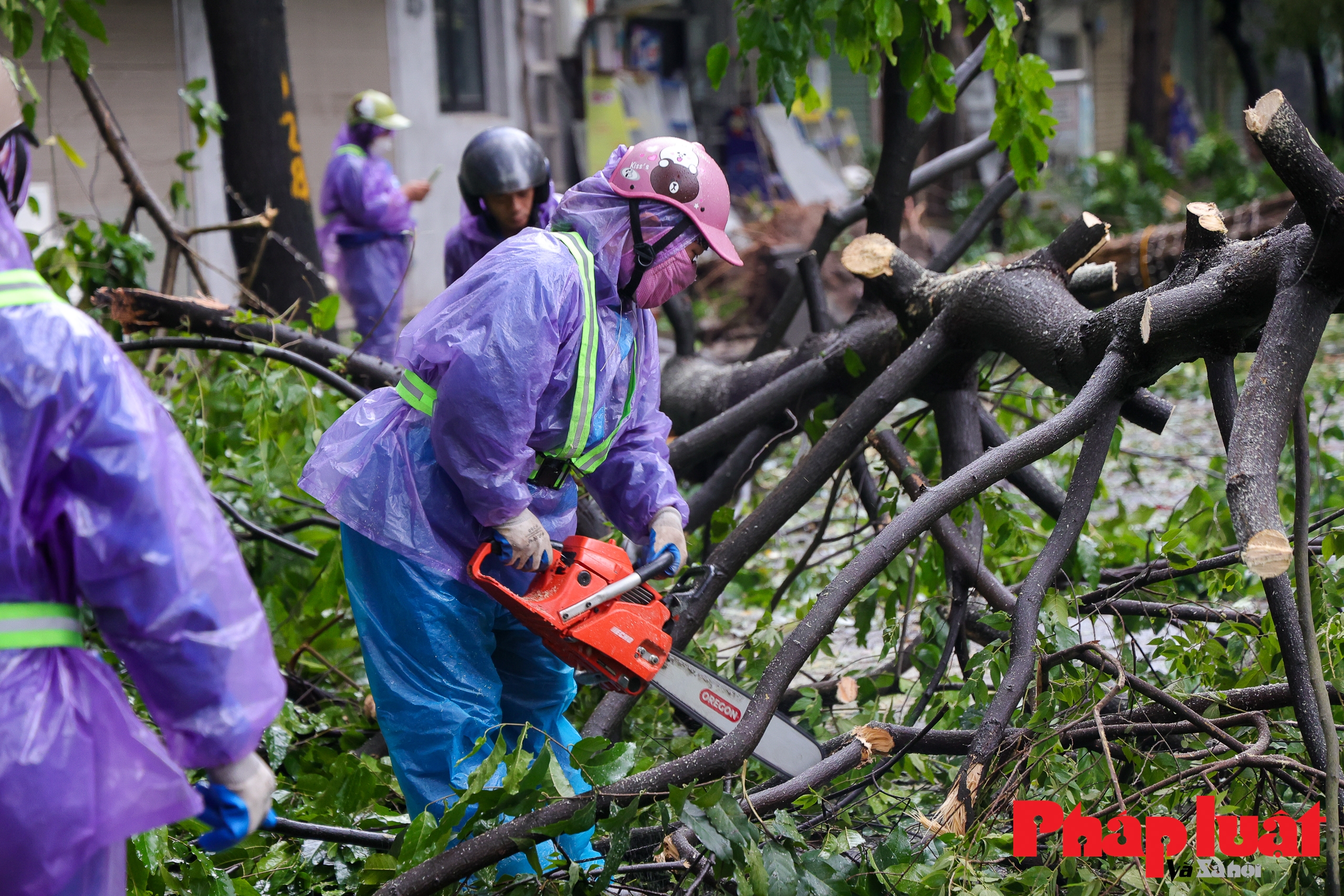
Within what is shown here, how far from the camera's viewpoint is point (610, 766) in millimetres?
1931

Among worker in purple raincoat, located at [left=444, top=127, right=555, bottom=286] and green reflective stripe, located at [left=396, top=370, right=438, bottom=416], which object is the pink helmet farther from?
worker in purple raincoat, located at [left=444, top=127, right=555, bottom=286]

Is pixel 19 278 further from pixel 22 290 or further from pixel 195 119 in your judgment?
pixel 195 119

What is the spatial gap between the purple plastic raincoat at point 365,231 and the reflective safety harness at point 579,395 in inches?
178

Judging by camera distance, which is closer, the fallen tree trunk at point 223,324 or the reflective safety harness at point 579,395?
the reflective safety harness at point 579,395

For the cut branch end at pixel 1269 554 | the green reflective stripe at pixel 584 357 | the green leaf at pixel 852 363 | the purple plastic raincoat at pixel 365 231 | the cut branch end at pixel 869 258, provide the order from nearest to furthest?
the cut branch end at pixel 1269 554 → the green reflective stripe at pixel 584 357 → the cut branch end at pixel 869 258 → the green leaf at pixel 852 363 → the purple plastic raincoat at pixel 365 231

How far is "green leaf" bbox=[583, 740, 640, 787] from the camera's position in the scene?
1.92 m

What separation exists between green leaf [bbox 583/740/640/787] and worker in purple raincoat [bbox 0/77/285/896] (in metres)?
0.69

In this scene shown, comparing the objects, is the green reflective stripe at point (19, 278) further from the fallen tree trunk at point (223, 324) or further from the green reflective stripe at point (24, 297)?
the fallen tree trunk at point (223, 324)

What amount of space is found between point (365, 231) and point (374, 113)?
0.73 metres

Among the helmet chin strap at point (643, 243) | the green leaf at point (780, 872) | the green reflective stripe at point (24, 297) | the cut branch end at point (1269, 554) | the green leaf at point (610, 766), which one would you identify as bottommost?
the green leaf at point (780, 872)

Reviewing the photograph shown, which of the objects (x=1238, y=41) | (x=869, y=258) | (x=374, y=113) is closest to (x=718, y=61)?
(x=869, y=258)

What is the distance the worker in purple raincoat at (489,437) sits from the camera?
2.14 meters

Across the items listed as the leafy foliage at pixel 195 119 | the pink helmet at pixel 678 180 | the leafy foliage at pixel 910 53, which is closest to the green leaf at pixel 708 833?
the pink helmet at pixel 678 180

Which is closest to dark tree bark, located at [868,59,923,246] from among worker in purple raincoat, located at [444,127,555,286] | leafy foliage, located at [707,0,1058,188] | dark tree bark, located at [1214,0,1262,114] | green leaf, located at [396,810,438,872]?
leafy foliage, located at [707,0,1058,188]
